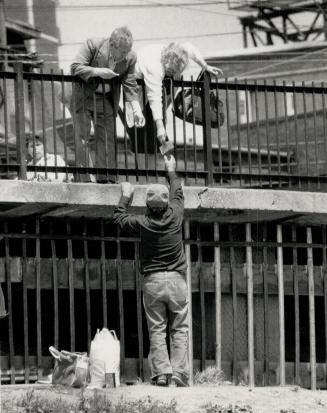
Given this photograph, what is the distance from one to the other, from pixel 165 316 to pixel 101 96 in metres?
2.57

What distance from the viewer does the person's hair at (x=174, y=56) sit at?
1380 cm

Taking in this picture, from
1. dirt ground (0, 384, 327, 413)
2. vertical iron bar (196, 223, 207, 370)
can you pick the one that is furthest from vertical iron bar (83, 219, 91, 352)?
vertical iron bar (196, 223, 207, 370)

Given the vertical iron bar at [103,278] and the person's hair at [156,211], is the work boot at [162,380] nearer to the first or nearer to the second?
the vertical iron bar at [103,278]

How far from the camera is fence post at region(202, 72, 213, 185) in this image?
47.1 ft

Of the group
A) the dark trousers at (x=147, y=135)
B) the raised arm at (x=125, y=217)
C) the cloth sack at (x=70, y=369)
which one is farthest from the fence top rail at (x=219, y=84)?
the cloth sack at (x=70, y=369)

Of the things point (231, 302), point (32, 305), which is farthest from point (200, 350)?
point (32, 305)

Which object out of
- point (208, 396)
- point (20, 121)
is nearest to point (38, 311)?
point (20, 121)

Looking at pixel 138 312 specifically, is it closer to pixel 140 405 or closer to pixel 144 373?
pixel 144 373

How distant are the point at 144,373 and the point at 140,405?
94.1 inches

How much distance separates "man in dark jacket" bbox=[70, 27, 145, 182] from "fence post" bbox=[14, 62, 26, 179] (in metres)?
0.57

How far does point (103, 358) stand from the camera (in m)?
13.0

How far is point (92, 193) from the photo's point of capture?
44.0 feet

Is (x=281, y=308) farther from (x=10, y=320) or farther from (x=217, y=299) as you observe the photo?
(x=10, y=320)

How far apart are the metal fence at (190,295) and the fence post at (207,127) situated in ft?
1.99
